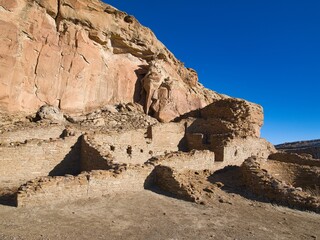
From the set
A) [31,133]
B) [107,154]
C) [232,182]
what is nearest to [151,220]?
[107,154]

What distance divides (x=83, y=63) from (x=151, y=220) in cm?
1517

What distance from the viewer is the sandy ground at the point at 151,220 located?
7.07 m

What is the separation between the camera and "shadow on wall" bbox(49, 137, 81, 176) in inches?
514

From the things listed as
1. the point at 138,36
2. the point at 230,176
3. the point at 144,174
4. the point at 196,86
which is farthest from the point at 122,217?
the point at 196,86

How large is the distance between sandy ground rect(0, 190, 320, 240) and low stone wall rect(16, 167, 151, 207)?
0.29m

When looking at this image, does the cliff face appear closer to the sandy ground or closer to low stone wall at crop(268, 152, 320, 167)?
low stone wall at crop(268, 152, 320, 167)

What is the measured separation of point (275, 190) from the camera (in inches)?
454

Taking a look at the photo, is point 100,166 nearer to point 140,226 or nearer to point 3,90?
point 140,226

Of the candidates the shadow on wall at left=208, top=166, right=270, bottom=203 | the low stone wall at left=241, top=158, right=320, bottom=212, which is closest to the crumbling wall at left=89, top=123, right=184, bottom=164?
the shadow on wall at left=208, top=166, right=270, bottom=203

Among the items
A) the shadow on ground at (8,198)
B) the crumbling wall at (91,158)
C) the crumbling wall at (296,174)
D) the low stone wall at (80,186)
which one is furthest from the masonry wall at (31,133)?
the crumbling wall at (296,174)

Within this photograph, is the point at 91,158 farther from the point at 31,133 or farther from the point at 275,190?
the point at 275,190

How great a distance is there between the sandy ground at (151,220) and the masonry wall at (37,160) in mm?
3719

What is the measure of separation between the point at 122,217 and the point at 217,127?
45.8ft

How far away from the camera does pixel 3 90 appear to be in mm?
16516
